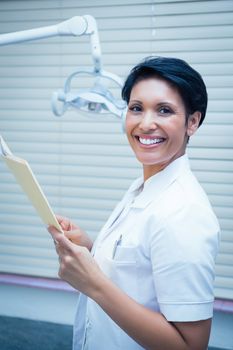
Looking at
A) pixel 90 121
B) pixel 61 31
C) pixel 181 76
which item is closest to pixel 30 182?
pixel 181 76

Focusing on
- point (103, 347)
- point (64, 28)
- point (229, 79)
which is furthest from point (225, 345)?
point (64, 28)

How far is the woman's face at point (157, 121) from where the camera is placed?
0.90 metres

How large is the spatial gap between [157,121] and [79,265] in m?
0.39

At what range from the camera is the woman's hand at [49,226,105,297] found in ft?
2.64

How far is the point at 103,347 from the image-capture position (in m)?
1.04

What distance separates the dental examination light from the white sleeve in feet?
1.74

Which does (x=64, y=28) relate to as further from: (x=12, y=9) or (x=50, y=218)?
(x=12, y=9)

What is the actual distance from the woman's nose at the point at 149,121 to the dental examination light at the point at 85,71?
0.32 metres

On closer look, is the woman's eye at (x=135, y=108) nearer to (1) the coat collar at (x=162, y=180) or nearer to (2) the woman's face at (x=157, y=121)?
(2) the woman's face at (x=157, y=121)

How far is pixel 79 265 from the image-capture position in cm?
81

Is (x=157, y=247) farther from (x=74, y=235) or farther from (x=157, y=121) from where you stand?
(x=74, y=235)

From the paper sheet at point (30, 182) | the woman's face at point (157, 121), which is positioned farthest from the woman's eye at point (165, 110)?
the paper sheet at point (30, 182)

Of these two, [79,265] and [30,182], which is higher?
[30,182]

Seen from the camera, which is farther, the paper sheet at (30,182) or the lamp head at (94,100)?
the lamp head at (94,100)
